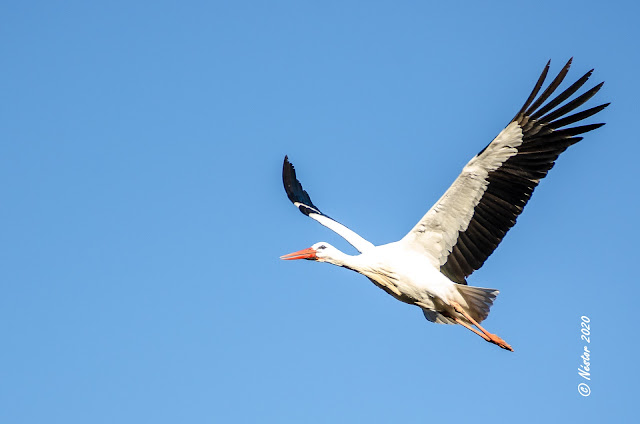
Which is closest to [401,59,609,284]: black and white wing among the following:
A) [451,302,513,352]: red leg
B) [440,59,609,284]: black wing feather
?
[440,59,609,284]: black wing feather

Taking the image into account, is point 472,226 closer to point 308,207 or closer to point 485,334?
point 485,334

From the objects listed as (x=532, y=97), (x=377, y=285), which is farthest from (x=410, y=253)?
(x=532, y=97)

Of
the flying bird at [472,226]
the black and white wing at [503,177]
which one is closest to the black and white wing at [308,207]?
the flying bird at [472,226]

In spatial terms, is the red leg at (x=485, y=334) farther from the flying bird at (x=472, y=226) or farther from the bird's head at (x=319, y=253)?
the bird's head at (x=319, y=253)

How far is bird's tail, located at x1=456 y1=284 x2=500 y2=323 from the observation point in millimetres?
13375

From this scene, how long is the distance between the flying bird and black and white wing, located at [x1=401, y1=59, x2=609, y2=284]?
12mm

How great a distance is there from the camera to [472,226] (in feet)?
43.8

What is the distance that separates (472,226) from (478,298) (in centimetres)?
94

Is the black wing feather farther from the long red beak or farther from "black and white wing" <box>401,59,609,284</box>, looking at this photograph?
the long red beak

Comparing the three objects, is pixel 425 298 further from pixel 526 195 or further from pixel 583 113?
pixel 583 113

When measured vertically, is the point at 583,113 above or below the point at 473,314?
above

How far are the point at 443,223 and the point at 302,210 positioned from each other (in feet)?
10.8

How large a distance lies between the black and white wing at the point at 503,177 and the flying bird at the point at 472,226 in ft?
0.04

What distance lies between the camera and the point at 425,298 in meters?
13.5
